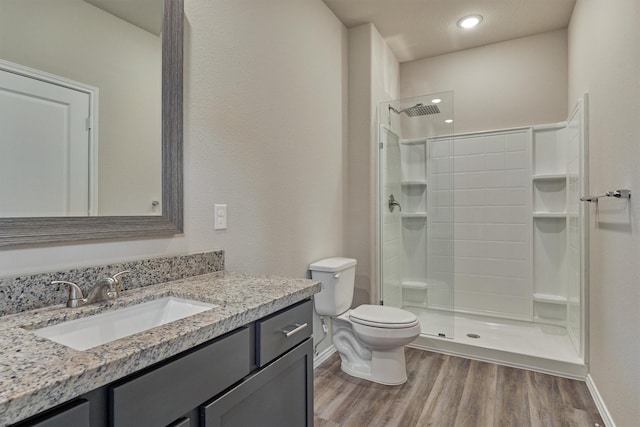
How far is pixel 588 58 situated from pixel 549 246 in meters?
1.55

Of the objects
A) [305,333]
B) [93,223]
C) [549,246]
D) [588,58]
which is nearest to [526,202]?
[549,246]

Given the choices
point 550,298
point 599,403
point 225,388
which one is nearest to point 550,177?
point 550,298

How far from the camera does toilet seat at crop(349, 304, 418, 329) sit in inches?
86.0

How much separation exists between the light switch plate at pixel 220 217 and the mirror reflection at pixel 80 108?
0.29m

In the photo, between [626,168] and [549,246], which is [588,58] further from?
[549,246]

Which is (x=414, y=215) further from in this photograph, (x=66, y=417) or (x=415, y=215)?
(x=66, y=417)

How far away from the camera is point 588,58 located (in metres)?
2.27

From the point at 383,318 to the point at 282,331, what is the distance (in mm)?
1271

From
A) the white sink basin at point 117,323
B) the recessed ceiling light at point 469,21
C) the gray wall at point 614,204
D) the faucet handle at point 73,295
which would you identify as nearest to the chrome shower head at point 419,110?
the recessed ceiling light at point 469,21

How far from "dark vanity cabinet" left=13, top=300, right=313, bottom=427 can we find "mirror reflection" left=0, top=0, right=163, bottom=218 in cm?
65

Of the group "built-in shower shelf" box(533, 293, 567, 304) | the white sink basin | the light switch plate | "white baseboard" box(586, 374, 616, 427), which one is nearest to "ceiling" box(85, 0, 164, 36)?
the light switch plate

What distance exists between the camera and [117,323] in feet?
3.44

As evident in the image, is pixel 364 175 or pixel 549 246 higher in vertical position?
pixel 364 175

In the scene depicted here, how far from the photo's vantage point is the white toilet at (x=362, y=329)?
7.22ft
